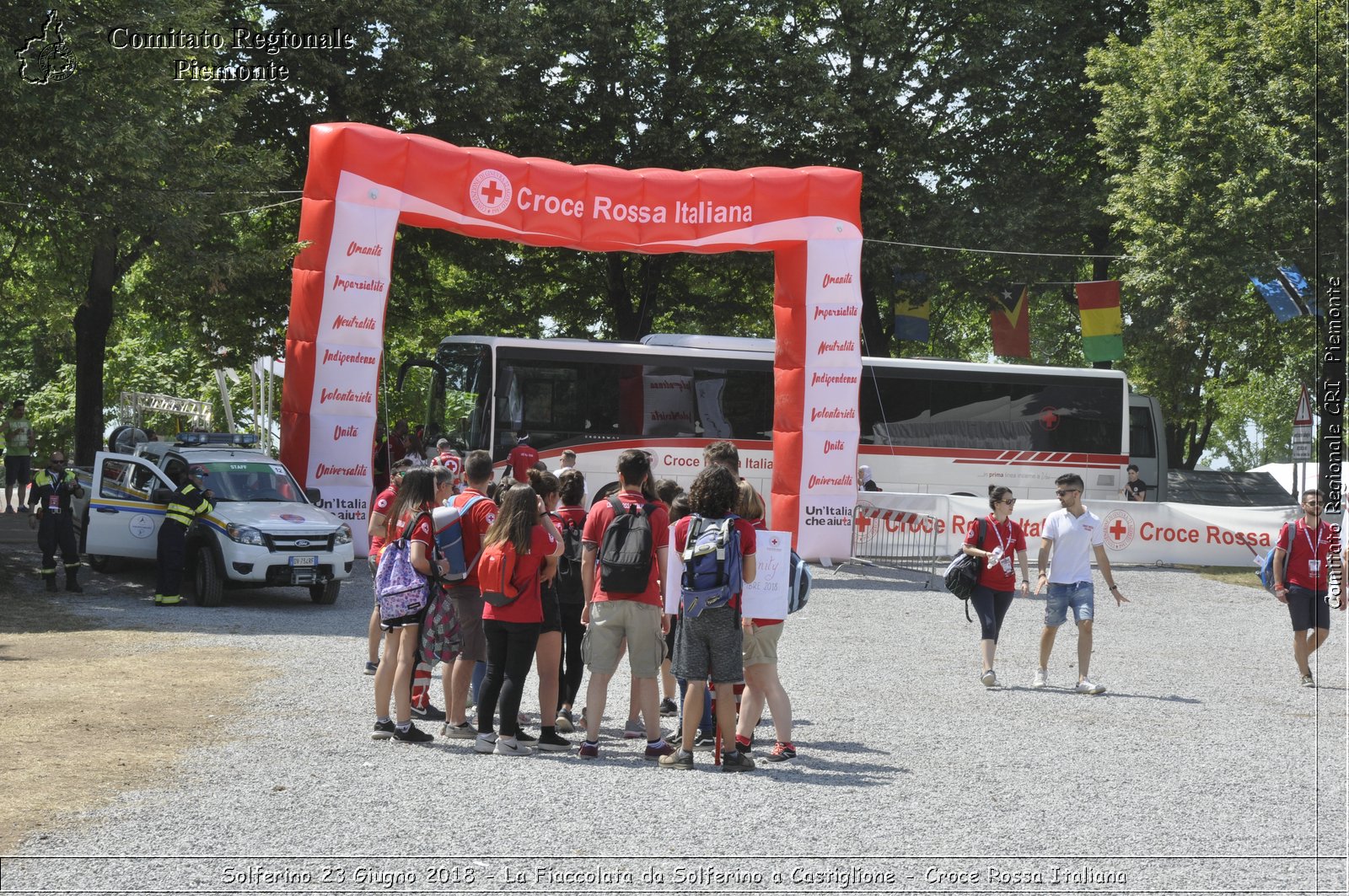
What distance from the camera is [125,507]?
16.7 m

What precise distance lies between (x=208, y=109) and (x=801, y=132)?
13744 mm

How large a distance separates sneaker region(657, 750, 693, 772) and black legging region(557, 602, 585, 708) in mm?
1373

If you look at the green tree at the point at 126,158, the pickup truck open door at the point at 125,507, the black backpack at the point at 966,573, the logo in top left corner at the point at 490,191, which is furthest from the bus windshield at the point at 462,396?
the black backpack at the point at 966,573

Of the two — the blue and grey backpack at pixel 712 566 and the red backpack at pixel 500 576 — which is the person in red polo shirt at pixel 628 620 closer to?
the blue and grey backpack at pixel 712 566

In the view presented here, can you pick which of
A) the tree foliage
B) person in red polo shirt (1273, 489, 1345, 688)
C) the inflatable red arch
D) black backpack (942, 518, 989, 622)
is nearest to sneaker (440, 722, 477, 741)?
black backpack (942, 518, 989, 622)

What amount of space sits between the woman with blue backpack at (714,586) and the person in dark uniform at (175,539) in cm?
936

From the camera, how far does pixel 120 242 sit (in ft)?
70.3

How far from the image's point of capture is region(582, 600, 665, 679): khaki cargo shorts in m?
8.07

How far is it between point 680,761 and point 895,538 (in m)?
14.6

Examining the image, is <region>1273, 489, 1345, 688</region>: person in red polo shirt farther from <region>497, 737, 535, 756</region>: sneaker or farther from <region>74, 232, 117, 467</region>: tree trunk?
<region>74, 232, 117, 467</region>: tree trunk

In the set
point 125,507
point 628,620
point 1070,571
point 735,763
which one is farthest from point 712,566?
point 125,507

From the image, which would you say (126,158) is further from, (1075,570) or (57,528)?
(1075,570)

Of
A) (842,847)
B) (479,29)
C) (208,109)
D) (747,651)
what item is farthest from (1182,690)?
(479,29)

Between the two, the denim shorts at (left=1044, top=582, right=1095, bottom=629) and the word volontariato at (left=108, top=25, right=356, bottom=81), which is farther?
the word volontariato at (left=108, top=25, right=356, bottom=81)
